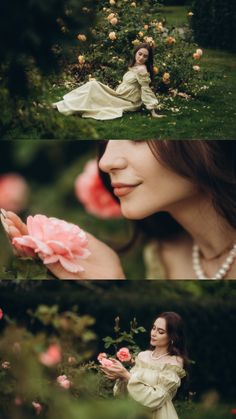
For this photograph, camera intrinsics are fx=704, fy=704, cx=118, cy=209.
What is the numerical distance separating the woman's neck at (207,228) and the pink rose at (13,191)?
1.05m

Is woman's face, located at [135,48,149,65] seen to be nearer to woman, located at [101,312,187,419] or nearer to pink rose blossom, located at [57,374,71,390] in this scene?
woman, located at [101,312,187,419]

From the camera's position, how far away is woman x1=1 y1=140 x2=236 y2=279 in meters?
4.74

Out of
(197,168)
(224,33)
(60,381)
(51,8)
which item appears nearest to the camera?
(51,8)

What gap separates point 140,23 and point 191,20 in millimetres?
376

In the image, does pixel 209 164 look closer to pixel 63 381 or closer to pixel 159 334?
pixel 159 334

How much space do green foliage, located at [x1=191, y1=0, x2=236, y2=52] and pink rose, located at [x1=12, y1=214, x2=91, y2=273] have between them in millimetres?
1626

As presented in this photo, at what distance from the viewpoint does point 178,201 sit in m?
4.78

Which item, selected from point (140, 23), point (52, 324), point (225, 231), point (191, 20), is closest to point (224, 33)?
point (191, 20)

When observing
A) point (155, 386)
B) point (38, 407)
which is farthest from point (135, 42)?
point (38, 407)

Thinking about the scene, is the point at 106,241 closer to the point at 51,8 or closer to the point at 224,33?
the point at 224,33

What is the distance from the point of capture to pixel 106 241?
4836mm

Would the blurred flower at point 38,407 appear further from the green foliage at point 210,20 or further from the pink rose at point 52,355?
the green foliage at point 210,20

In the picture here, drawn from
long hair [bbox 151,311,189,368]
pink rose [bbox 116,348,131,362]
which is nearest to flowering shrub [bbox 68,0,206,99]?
long hair [bbox 151,311,189,368]

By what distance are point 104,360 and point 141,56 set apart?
6.82ft
